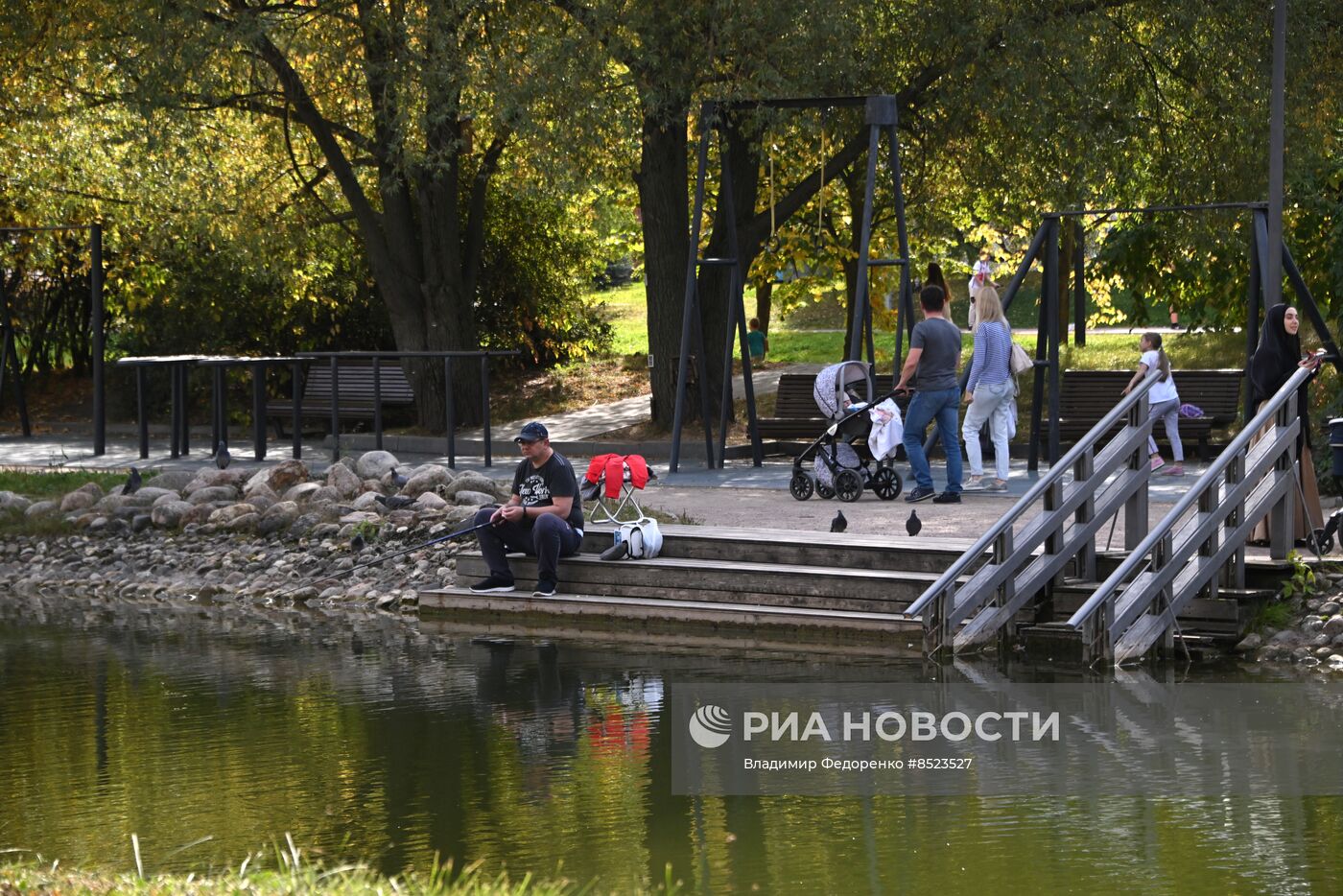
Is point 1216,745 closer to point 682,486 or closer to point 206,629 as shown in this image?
point 206,629

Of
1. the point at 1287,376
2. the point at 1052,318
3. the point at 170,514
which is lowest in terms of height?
the point at 170,514

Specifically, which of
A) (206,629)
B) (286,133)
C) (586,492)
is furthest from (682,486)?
(286,133)

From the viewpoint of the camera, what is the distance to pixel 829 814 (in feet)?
27.1

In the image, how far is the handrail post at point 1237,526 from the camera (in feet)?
39.7

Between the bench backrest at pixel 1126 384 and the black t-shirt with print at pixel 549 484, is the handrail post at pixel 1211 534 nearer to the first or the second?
the black t-shirt with print at pixel 549 484

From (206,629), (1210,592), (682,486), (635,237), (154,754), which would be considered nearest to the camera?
(154,754)

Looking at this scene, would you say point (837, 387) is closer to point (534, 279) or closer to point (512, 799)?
point (512, 799)

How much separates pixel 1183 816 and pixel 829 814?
147 centimetres

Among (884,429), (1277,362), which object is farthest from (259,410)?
(1277,362)

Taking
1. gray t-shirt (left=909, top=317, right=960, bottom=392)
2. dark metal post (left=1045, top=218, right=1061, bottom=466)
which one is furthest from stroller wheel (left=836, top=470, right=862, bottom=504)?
dark metal post (left=1045, top=218, right=1061, bottom=466)

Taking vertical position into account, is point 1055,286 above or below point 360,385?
above

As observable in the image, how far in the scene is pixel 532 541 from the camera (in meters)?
13.8

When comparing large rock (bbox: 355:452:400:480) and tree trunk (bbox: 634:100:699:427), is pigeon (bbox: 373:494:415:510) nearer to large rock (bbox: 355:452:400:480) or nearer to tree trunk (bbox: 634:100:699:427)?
large rock (bbox: 355:452:400:480)

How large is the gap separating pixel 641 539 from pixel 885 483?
365 cm
